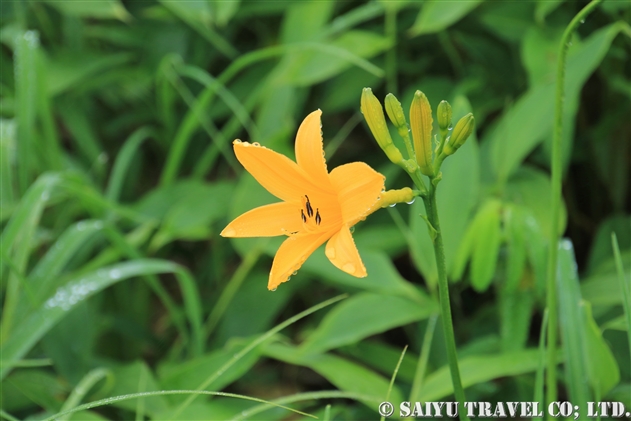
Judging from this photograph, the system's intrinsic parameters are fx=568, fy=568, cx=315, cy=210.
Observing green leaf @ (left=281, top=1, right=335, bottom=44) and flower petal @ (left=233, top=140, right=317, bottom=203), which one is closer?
flower petal @ (left=233, top=140, right=317, bottom=203)

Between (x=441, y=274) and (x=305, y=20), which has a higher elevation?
(x=305, y=20)

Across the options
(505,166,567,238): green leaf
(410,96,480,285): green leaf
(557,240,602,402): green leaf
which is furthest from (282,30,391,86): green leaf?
(557,240,602,402): green leaf

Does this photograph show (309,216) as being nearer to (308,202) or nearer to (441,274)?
(308,202)

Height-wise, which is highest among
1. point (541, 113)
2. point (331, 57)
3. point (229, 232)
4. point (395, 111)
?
point (331, 57)

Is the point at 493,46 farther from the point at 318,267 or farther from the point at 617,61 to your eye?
the point at 318,267

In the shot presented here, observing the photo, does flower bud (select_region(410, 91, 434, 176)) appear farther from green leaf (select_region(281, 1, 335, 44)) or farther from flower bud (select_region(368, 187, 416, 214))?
green leaf (select_region(281, 1, 335, 44))

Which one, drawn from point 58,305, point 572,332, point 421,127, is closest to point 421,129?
point 421,127
